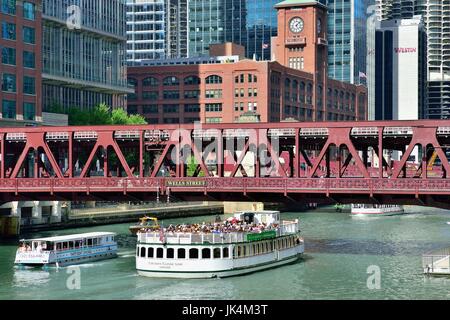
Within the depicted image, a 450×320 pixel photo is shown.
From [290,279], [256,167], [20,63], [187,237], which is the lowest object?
[290,279]

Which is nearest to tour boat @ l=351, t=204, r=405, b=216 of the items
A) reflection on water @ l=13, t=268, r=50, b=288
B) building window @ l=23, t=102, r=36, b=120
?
building window @ l=23, t=102, r=36, b=120

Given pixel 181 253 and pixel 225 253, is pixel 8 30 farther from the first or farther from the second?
pixel 225 253

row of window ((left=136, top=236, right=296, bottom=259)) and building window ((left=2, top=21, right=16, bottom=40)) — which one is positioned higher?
building window ((left=2, top=21, right=16, bottom=40))

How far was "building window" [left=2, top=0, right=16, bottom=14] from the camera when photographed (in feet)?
447

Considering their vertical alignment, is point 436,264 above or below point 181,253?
below

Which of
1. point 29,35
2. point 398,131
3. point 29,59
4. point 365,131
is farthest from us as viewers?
point 29,59

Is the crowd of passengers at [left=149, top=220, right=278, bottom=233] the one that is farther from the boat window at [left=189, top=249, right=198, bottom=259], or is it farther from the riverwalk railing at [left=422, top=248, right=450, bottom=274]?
the riverwalk railing at [left=422, top=248, right=450, bottom=274]

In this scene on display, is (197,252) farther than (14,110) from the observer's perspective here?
→ No

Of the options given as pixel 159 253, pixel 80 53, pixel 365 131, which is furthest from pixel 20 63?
pixel 159 253

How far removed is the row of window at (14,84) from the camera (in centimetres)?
13844

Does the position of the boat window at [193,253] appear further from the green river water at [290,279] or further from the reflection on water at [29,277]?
the reflection on water at [29,277]

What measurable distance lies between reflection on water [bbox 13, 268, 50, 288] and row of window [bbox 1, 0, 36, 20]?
65.6 metres

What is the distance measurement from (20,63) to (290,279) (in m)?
80.1

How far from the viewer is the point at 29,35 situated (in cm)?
14312
